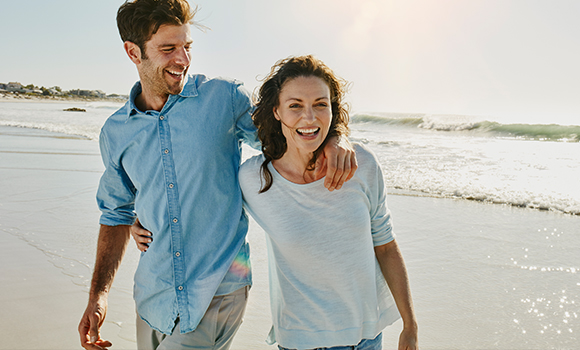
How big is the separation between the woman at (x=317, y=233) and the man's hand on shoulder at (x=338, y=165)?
6cm

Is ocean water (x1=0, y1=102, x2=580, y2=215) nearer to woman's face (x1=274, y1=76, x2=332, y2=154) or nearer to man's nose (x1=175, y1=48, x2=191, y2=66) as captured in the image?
woman's face (x1=274, y1=76, x2=332, y2=154)

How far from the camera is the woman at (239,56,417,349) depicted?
183cm

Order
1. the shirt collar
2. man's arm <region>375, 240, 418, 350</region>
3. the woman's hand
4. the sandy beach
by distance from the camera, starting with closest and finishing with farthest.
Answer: man's arm <region>375, 240, 418, 350</region>, the shirt collar, the woman's hand, the sandy beach

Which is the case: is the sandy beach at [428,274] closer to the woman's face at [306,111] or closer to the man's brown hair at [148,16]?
the woman's face at [306,111]

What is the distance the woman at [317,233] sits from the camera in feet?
6.01

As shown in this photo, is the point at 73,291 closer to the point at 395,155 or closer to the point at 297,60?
the point at 297,60

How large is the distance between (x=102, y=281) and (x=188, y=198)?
2.18 ft

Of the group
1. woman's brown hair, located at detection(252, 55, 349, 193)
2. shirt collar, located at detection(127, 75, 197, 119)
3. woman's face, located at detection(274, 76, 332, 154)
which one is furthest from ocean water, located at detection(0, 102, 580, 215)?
shirt collar, located at detection(127, 75, 197, 119)

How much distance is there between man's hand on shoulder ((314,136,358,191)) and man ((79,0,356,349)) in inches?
2.7

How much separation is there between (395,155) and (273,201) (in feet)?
37.2

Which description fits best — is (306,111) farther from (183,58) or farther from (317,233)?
(183,58)

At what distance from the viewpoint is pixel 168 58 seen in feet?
6.81

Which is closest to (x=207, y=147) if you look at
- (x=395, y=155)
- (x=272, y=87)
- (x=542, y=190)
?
(x=272, y=87)

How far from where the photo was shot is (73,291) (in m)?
4.15
